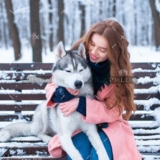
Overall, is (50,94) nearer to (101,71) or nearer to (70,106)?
(70,106)

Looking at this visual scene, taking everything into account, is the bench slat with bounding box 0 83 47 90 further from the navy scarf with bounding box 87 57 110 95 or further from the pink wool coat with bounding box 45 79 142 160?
the navy scarf with bounding box 87 57 110 95

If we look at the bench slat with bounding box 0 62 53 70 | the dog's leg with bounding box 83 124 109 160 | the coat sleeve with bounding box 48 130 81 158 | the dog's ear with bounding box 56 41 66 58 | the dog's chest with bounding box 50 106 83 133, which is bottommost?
the coat sleeve with bounding box 48 130 81 158

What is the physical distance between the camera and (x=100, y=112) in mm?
1971

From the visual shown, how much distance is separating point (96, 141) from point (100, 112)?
0.73ft

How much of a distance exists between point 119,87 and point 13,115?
1.57 meters

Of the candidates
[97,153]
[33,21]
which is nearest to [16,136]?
[97,153]

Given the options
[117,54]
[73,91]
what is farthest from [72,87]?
[117,54]

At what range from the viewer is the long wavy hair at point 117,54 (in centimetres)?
195

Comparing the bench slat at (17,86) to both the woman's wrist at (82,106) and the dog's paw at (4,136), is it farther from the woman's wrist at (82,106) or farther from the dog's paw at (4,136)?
the woman's wrist at (82,106)

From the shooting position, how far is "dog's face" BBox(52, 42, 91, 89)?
6.14 feet

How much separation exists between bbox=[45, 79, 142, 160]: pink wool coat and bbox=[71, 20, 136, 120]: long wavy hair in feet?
0.20

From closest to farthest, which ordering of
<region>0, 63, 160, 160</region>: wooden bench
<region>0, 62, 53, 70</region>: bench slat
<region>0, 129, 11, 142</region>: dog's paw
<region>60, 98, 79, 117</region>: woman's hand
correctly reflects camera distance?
<region>60, 98, 79, 117</region>: woman's hand, <region>0, 129, 11, 142</region>: dog's paw, <region>0, 63, 160, 160</region>: wooden bench, <region>0, 62, 53, 70</region>: bench slat

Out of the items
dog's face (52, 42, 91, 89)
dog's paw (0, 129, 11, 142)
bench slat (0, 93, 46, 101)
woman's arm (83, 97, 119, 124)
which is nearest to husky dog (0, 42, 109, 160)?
dog's face (52, 42, 91, 89)

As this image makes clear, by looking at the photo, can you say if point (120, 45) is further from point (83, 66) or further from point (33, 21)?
point (33, 21)
